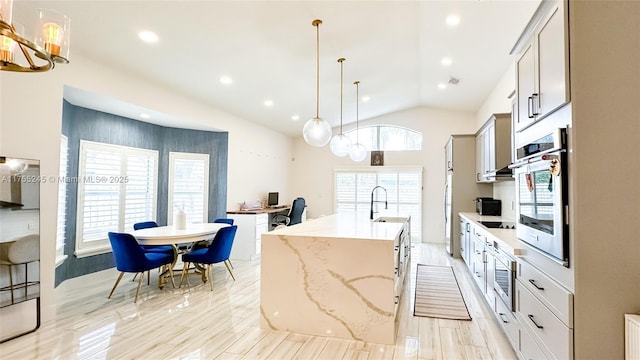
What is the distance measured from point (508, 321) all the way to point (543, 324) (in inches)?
31.3

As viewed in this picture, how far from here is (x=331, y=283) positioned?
9.07ft

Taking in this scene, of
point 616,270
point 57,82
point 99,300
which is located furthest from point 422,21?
point 99,300

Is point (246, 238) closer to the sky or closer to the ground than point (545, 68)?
closer to the ground

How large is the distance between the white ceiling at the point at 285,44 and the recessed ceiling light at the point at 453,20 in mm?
52

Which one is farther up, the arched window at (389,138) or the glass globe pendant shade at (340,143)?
the arched window at (389,138)

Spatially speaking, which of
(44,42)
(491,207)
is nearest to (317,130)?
(44,42)

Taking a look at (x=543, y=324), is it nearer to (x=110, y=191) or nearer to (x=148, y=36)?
(x=148, y=36)

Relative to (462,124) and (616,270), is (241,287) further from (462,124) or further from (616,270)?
(462,124)

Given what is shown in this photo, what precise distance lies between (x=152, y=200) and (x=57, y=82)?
8.93ft

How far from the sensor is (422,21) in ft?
12.2

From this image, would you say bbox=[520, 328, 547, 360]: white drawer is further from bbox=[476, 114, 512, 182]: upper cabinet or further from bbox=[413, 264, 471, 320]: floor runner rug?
bbox=[476, 114, 512, 182]: upper cabinet

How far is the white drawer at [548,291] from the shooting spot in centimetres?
159

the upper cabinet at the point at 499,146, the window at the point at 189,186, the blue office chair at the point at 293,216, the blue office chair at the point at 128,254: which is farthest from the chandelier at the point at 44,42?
the blue office chair at the point at 293,216

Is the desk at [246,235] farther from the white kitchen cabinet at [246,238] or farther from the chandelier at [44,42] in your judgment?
the chandelier at [44,42]
